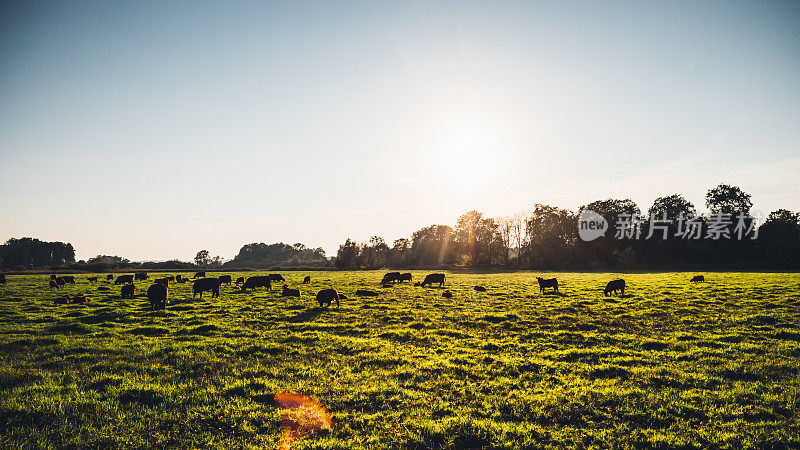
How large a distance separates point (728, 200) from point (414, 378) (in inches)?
4528

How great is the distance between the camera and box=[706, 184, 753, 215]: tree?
8538 centimetres

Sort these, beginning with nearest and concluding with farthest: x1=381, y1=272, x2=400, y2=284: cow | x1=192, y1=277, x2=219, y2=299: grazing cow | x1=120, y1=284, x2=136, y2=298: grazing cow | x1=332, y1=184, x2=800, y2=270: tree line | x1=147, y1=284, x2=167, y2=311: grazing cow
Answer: x1=147, y1=284, x2=167, y2=311: grazing cow, x1=120, y1=284, x2=136, y2=298: grazing cow, x1=192, y1=277, x2=219, y2=299: grazing cow, x1=381, y1=272, x2=400, y2=284: cow, x1=332, y1=184, x2=800, y2=270: tree line

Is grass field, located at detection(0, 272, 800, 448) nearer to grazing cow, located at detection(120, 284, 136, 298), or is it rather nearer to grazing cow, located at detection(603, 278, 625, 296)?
grazing cow, located at detection(120, 284, 136, 298)

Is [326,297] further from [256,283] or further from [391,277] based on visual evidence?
[391,277]

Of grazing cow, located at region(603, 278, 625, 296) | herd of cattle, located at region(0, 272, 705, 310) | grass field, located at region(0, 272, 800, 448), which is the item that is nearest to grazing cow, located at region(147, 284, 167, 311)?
herd of cattle, located at region(0, 272, 705, 310)

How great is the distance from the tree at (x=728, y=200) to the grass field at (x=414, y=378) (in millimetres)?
91146

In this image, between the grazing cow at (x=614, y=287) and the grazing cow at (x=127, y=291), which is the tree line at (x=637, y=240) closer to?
the grazing cow at (x=614, y=287)

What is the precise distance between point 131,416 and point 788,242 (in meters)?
109

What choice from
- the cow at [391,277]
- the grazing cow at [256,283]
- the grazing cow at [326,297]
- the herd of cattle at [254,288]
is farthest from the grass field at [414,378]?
the cow at [391,277]

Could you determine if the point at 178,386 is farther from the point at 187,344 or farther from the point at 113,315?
the point at 113,315

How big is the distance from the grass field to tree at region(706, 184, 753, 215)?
299ft

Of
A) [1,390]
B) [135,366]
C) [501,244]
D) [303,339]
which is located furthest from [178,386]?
[501,244]

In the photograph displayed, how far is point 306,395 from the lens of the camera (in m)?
8.98

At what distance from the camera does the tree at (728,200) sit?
3361 inches
